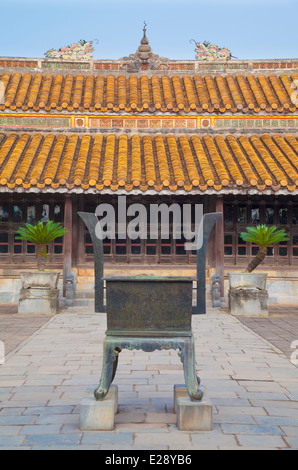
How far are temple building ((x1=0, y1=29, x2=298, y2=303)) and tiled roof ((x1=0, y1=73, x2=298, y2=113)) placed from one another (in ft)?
0.12

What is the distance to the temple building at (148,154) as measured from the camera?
453 inches

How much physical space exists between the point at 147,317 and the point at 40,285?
6805 mm

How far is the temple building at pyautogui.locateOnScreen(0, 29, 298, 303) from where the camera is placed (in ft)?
37.7

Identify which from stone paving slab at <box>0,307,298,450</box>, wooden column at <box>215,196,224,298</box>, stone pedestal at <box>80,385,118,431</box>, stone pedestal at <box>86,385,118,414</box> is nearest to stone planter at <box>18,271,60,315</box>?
stone paving slab at <box>0,307,298,450</box>

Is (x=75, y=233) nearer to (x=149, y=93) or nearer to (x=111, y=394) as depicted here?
(x=149, y=93)

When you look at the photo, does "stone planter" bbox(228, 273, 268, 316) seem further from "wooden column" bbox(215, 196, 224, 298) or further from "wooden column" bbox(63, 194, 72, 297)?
"wooden column" bbox(63, 194, 72, 297)

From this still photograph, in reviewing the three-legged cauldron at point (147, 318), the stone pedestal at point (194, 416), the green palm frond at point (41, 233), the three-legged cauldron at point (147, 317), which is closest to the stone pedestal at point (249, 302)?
the green palm frond at point (41, 233)

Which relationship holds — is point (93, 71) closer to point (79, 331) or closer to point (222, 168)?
point (222, 168)

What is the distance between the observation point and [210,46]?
15.3m

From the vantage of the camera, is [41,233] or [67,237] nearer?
[41,233]

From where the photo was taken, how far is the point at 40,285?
Result: 1045 centimetres

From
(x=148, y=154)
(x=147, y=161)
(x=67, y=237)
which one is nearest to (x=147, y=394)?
(x=67, y=237)

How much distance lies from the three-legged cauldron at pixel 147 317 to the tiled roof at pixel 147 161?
6.65m
